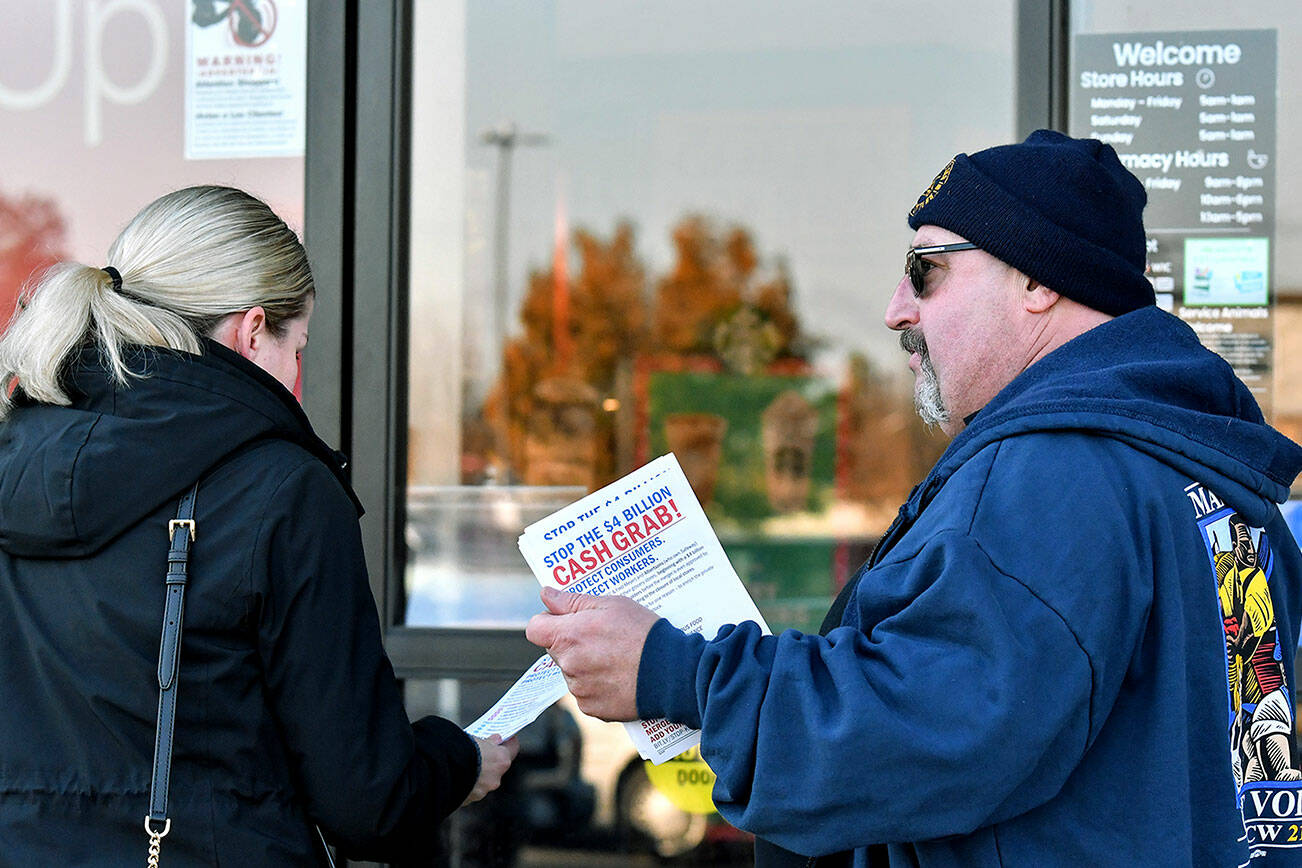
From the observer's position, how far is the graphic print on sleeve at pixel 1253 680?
4.68 feet

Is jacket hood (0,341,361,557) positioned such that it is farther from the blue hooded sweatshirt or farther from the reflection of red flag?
the reflection of red flag

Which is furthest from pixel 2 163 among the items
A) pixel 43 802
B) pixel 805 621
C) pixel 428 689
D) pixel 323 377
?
pixel 805 621

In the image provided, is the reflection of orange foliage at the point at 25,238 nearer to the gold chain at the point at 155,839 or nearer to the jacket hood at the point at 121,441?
the jacket hood at the point at 121,441

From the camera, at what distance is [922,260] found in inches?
64.1

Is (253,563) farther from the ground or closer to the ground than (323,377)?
closer to the ground

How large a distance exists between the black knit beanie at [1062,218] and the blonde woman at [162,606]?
0.90 metres

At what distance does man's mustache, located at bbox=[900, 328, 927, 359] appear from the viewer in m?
1.75

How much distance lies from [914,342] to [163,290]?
1.02m

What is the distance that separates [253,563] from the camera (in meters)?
1.56

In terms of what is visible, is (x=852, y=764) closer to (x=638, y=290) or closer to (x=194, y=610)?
(x=194, y=610)

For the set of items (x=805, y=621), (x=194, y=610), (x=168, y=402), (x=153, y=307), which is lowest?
(x=805, y=621)

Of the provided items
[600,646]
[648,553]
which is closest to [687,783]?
[648,553]

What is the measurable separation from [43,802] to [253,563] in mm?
404

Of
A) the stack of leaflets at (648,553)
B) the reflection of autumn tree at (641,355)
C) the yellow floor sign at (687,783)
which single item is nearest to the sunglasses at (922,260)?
the stack of leaflets at (648,553)
